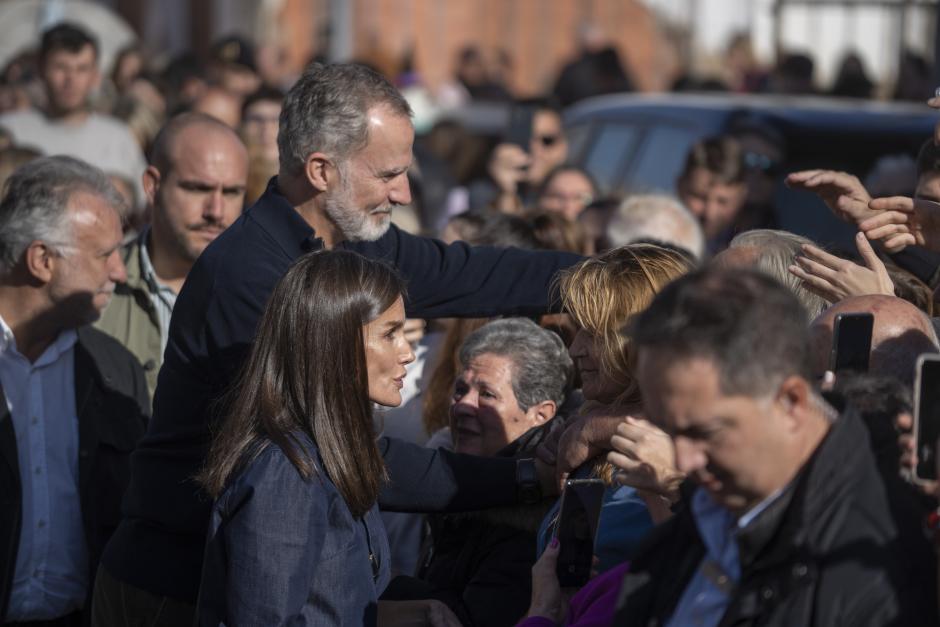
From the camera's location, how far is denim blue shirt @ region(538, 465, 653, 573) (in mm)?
3414

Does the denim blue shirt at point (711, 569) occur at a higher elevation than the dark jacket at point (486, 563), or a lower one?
higher

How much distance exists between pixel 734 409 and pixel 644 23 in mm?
19307

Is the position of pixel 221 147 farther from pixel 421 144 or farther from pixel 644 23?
pixel 644 23

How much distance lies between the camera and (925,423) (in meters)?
2.68

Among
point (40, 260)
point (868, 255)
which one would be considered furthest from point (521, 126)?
point (868, 255)

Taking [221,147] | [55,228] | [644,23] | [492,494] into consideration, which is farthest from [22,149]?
[644,23]

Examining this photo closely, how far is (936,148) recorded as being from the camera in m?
4.43

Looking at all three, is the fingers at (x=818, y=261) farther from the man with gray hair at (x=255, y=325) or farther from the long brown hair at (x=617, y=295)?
the man with gray hair at (x=255, y=325)

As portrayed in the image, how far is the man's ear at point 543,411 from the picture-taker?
432 cm

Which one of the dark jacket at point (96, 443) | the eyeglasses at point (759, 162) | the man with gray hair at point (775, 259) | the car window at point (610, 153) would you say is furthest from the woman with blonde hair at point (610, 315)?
the car window at point (610, 153)

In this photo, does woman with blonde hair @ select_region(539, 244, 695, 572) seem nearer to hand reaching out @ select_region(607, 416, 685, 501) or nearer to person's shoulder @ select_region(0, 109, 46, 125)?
hand reaching out @ select_region(607, 416, 685, 501)

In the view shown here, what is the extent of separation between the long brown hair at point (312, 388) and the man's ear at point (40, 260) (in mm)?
1576

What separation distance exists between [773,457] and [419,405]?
2.69m

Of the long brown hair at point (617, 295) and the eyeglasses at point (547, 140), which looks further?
the eyeglasses at point (547, 140)
